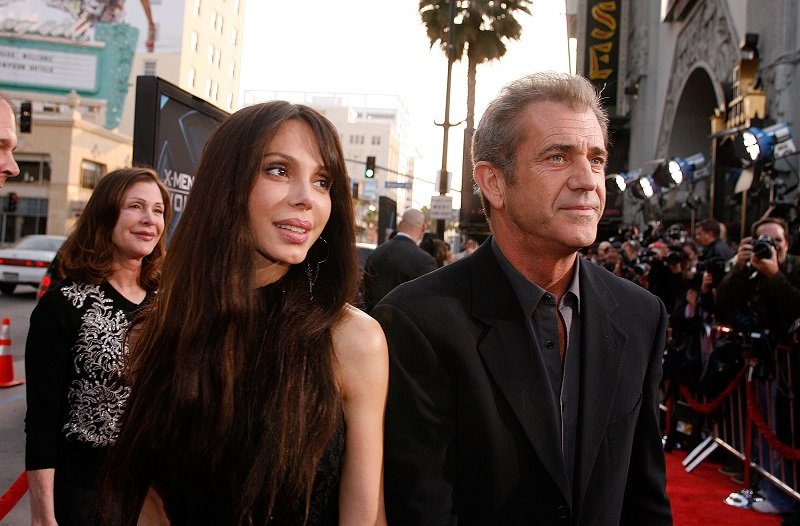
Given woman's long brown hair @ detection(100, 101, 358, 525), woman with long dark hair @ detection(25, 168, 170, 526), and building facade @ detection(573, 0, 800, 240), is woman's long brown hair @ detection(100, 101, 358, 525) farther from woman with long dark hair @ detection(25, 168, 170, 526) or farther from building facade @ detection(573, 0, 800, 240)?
building facade @ detection(573, 0, 800, 240)

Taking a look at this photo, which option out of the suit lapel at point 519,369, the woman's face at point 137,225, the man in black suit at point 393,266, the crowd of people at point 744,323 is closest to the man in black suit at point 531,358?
the suit lapel at point 519,369

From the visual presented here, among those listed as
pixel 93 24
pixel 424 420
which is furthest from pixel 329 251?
pixel 93 24

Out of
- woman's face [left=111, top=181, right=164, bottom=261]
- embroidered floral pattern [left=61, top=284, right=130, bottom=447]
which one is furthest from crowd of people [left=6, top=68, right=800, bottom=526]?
woman's face [left=111, top=181, right=164, bottom=261]

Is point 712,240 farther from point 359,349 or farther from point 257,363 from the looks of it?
point 257,363

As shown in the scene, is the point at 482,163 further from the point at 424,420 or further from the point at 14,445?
the point at 14,445

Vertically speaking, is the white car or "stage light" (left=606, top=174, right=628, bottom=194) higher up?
"stage light" (left=606, top=174, right=628, bottom=194)

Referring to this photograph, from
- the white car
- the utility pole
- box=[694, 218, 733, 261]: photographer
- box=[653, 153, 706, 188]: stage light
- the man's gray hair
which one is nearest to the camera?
the man's gray hair

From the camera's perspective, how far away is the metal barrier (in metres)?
5.23

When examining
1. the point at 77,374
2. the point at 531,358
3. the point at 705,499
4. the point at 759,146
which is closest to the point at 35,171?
the point at 759,146

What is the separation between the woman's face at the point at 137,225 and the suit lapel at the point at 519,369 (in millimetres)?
1643

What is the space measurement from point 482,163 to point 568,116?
30 cm

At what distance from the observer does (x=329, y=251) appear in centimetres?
209

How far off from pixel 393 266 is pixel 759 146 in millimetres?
4923

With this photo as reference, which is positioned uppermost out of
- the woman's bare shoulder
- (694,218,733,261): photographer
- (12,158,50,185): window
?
(12,158,50,185): window
